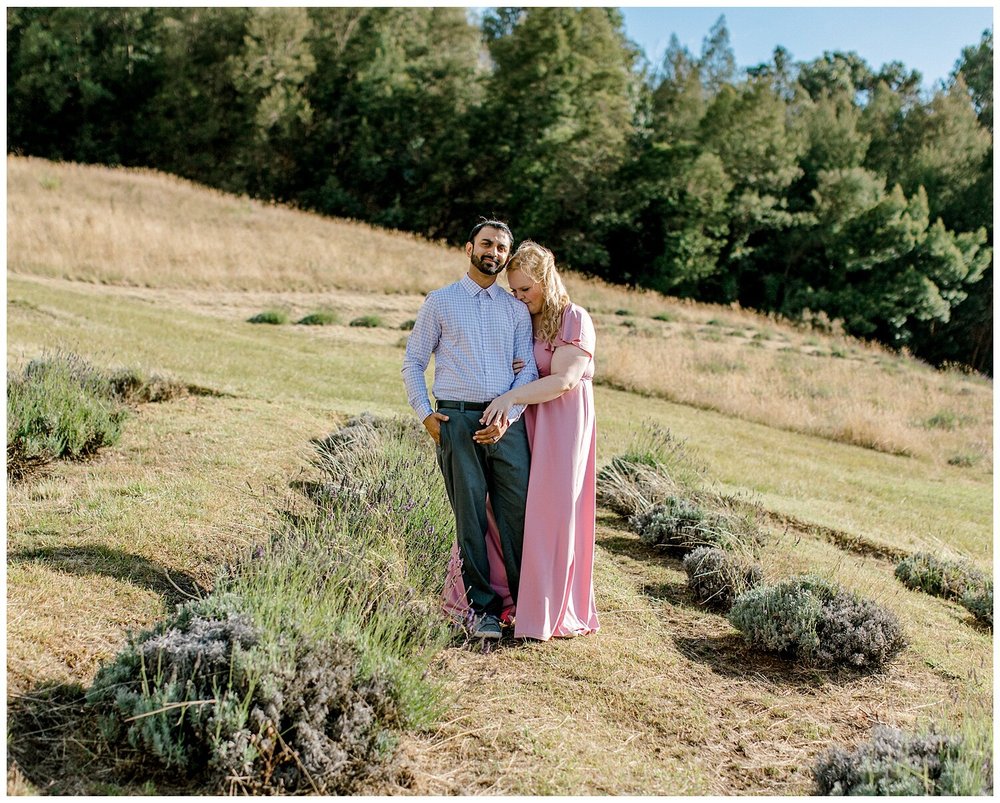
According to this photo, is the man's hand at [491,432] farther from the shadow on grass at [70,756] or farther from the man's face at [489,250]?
the shadow on grass at [70,756]

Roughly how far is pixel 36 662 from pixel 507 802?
2164 mm

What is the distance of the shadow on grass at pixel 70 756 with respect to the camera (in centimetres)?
317

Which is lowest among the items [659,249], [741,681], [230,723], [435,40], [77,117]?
[741,681]

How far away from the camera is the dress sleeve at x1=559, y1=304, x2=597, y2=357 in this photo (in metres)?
4.67

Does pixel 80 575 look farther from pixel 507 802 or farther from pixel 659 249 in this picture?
pixel 659 249

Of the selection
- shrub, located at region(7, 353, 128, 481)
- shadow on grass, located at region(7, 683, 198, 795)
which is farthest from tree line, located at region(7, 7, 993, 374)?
shadow on grass, located at region(7, 683, 198, 795)

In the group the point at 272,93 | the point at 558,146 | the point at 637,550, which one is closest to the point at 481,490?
the point at 637,550

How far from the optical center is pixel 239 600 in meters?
3.71

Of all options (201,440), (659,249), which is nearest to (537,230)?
(659,249)

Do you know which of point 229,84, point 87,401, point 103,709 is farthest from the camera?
point 229,84

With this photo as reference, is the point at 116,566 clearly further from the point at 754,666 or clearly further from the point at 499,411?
the point at 754,666

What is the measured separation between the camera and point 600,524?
7605mm

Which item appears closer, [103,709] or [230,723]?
[230,723]

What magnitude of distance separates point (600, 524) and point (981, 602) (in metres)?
3.09
